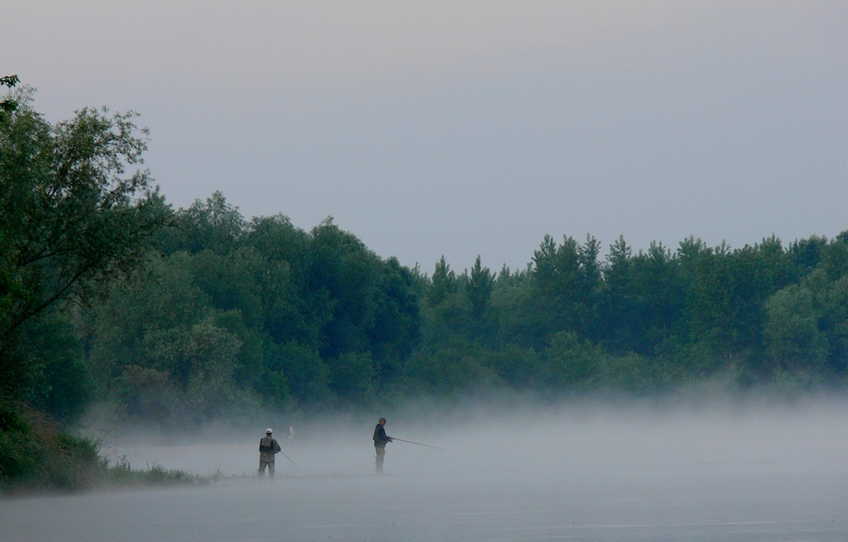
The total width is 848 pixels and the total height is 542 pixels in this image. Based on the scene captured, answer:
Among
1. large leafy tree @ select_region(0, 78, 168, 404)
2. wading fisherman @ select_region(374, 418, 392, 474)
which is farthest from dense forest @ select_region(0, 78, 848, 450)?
wading fisherman @ select_region(374, 418, 392, 474)

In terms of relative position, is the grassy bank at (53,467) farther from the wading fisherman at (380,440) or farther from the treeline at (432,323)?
the treeline at (432,323)

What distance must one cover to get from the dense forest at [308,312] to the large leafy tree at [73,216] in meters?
0.06

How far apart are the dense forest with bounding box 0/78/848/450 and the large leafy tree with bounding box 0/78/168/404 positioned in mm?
62

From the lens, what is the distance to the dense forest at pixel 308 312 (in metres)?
32.5

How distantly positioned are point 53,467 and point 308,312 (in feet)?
219

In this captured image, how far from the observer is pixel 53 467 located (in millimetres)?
31172

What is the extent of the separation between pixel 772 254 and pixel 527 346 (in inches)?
1063

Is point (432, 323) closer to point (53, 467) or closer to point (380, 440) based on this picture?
point (380, 440)

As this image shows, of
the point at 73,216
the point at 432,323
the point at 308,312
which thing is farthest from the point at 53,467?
the point at 432,323

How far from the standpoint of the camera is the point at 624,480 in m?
36.7

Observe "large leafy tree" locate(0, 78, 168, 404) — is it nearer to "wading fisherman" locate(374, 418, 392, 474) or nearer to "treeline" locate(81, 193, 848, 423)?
"wading fisherman" locate(374, 418, 392, 474)

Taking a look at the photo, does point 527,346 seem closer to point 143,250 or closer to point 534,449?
point 534,449

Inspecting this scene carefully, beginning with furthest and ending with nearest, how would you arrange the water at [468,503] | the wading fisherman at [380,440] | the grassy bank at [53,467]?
the wading fisherman at [380,440]
the grassy bank at [53,467]
the water at [468,503]

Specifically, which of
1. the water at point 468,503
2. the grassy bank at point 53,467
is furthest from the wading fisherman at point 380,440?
the grassy bank at point 53,467
